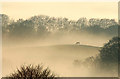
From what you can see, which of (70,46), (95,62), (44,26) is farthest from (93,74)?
(44,26)

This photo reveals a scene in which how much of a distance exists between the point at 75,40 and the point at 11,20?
2.17 m

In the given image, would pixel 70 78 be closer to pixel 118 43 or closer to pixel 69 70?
pixel 69 70

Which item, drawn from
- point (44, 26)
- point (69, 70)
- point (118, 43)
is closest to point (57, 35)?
point (44, 26)

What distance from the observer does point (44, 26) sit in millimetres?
9492

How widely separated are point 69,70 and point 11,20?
2.47 metres

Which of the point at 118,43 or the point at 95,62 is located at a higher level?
the point at 118,43

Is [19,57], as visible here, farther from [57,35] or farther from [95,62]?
[95,62]

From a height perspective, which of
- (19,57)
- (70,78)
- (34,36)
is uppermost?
(34,36)

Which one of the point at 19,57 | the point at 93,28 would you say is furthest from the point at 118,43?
the point at 19,57

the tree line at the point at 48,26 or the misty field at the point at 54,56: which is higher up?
the tree line at the point at 48,26

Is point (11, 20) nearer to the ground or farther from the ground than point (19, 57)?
farther from the ground

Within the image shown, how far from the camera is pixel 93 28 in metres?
9.62

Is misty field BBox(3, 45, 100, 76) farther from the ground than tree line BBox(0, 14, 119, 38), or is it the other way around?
tree line BBox(0, 14, 119, 38)

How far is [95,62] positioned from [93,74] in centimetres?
39
